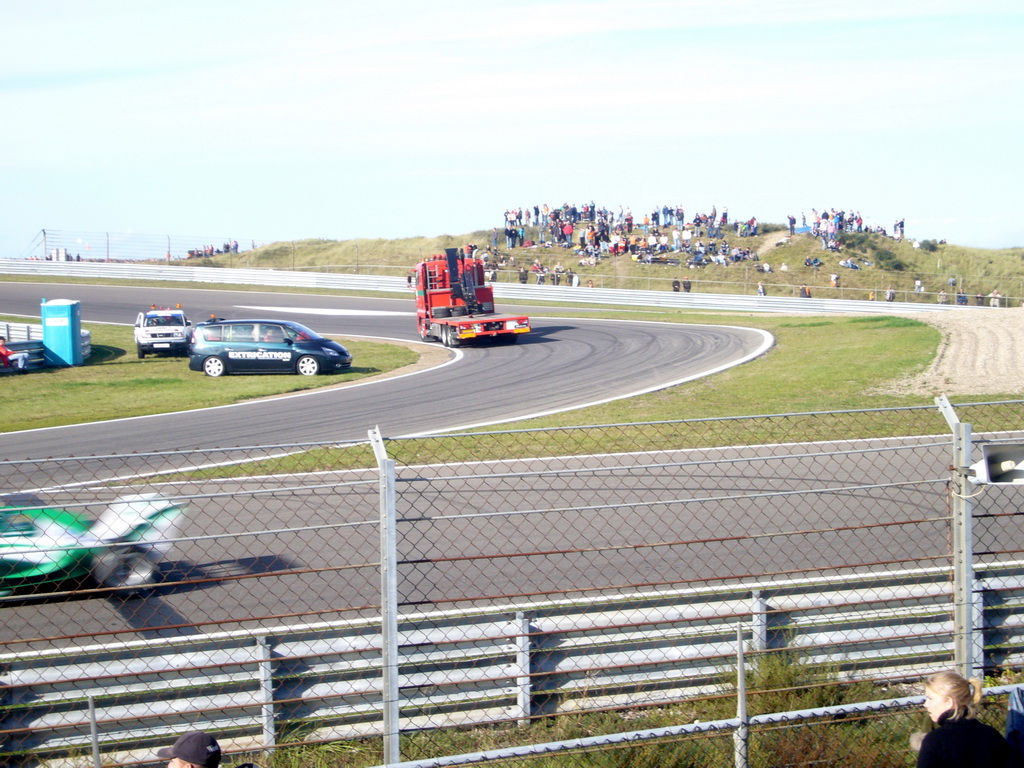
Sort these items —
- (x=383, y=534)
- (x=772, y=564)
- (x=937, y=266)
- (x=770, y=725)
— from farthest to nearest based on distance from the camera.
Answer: (x=937, y=266) < (x=772, y=564) < (x=770, y=725) < (x=383, y=534)

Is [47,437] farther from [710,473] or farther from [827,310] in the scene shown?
[827,310]

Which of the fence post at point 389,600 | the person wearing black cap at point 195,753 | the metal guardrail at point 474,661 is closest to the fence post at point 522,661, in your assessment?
the metal guardrail at point 474,661

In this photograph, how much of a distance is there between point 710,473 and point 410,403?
27.0 feet

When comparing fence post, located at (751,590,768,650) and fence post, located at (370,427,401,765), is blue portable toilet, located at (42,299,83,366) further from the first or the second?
fence post, located at (370,427,401,765)

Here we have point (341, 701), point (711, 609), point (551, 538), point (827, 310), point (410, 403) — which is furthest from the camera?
point (827, 310)

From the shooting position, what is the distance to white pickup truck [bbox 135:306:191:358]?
2519 centimetres

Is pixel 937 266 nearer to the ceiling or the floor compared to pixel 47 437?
nearer to the ceiling

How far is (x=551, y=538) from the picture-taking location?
9.26m

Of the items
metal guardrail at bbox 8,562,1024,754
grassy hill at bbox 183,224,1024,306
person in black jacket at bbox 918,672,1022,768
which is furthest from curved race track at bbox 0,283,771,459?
grassy hill at bbox 183,224,1024,306

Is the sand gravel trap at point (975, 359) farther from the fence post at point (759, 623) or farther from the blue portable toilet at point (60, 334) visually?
the blue portable toilet at point (60, 334)

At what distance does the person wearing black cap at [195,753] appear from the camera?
3711 millimetres

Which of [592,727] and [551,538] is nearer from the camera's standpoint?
[592,727]

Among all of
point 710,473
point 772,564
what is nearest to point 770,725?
point 772,564

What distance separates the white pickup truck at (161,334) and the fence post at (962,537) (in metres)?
23.8
